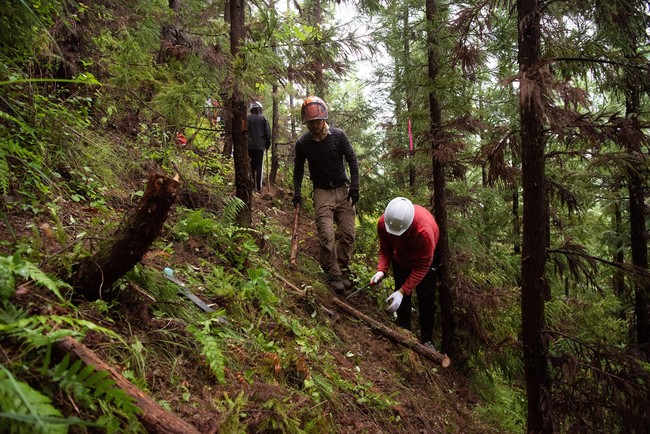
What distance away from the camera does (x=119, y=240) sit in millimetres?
2545

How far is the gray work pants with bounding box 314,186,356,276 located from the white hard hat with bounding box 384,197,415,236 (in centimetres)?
125

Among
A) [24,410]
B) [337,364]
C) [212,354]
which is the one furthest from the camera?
[337,364]

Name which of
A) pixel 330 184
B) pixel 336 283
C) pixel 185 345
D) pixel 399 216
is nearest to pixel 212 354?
pixel 185 345

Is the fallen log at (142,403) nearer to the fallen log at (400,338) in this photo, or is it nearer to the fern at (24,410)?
the fern at (24,410)

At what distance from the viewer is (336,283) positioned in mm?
6676

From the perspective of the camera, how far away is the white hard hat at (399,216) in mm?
5480

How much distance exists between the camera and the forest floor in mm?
2554

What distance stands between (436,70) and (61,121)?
5.47 meters

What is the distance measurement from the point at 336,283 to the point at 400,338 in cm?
136

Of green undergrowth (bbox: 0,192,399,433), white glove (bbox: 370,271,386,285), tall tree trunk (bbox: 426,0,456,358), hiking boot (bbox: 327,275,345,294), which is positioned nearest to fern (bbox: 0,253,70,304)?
green undergrowth (bbox: 0,192,399,433)

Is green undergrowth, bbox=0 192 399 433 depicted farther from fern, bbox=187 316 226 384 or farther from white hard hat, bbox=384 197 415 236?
white hard hat, bbox=384 197 415 236

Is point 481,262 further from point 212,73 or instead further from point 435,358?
point 212,73

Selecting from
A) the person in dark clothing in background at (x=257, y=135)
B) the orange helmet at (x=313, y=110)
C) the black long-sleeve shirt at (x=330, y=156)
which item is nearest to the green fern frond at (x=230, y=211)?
the black long-sleeve shirt at (x=330, y=156)

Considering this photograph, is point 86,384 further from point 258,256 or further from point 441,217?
point 441,217
